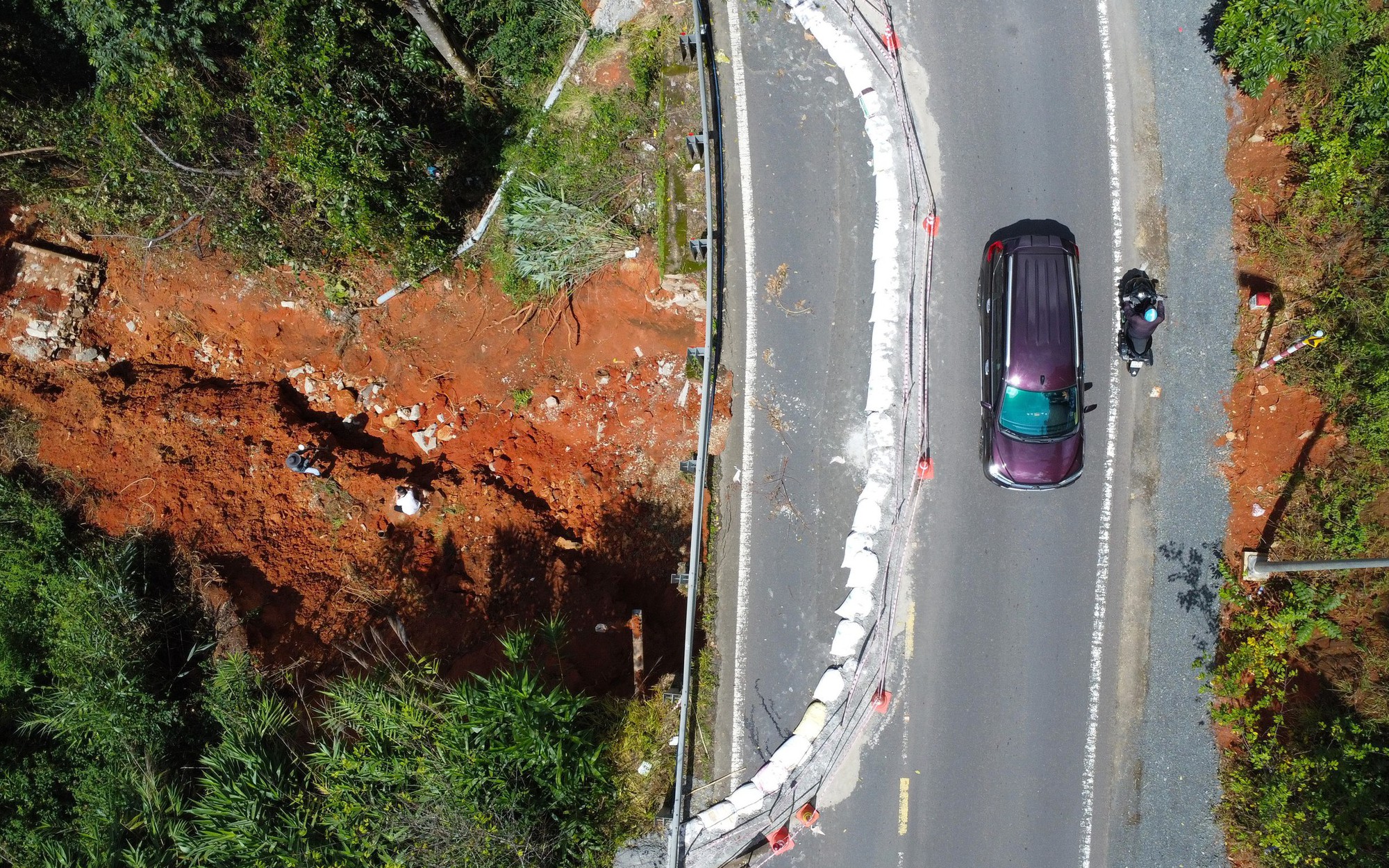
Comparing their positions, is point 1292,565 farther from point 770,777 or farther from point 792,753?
point 770,777

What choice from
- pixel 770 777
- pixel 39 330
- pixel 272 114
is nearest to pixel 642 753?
pixel 770 777

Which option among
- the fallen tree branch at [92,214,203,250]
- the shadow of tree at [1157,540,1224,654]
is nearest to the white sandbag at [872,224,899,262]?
the shadow of tree at [1157,540,1224,654]

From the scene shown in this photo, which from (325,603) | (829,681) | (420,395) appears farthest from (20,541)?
(829,681)

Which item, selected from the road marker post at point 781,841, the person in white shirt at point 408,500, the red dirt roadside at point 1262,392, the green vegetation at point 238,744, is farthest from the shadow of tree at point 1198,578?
the person in white shirt at point 408,500

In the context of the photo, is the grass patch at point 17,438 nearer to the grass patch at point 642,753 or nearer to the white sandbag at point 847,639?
the grass patch at point 642,753

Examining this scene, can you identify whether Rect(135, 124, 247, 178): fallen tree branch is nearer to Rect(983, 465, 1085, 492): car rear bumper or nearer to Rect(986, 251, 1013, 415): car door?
Rect(986, 251, 1013, 415): car door

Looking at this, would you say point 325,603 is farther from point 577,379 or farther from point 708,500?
point 708,500
